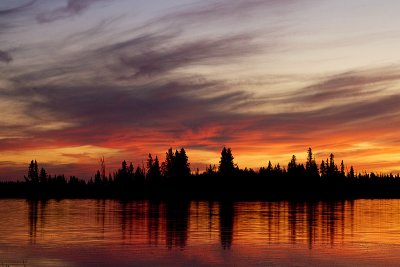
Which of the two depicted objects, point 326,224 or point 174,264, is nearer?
point 174,264

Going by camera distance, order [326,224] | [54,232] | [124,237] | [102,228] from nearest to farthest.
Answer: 1. [124,237]
2. [54,232]
3. [102,228]
4. [326,224]

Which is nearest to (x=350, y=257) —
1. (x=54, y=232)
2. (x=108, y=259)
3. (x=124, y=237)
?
(x=108, y=259)

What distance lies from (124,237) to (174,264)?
1797cm

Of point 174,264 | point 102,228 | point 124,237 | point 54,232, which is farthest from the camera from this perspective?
point 102,228

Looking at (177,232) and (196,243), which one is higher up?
(177,232)

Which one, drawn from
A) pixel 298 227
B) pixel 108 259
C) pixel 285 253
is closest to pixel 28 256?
pixel 108 259

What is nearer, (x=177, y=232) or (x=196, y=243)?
(x=196, y=243)

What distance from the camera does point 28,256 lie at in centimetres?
4503

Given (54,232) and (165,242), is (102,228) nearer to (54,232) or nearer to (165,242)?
(54,232)

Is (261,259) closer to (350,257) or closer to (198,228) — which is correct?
(350,257)

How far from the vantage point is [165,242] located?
54750 mm

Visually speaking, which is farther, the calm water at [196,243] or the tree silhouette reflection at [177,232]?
the tree silhouette reflection at [177,232]

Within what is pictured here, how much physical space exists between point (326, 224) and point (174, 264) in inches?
1588

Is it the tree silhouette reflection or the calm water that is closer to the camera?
the calm water
